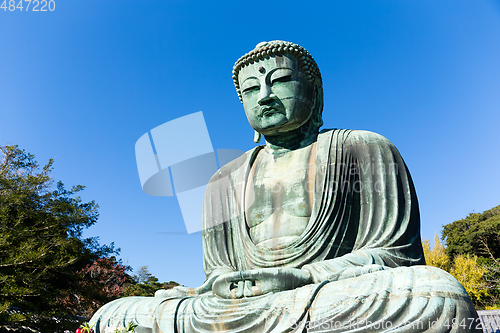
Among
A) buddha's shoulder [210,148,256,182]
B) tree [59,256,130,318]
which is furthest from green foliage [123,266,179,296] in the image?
buddha's shoulder [210,148,256,182]

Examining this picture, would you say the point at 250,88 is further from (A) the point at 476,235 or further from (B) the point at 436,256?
(A) the point at 476,235

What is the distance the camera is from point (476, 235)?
2598cm

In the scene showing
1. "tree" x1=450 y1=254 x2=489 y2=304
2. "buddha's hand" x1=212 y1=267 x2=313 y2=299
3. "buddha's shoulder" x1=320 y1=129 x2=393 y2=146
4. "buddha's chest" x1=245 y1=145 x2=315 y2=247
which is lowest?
"tree" x1=450 y1=254 x2=489 y2=304

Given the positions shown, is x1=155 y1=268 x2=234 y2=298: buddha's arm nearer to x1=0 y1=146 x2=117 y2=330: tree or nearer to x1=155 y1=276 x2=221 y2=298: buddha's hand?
x1=155 y1=276 x2=221 y2=298: buddha's hand

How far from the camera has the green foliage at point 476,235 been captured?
998 inches

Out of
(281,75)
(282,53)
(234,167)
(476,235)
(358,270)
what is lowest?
(358,270)

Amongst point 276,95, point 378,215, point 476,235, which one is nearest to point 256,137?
point 276,95

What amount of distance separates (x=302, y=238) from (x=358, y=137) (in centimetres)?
151

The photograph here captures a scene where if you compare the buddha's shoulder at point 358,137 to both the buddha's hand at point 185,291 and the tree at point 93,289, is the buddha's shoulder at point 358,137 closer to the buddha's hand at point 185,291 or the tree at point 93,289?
the buddha's hand at point 185,291

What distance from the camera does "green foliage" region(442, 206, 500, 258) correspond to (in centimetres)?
2536

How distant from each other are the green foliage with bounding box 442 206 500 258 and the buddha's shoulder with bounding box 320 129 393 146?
2241cm

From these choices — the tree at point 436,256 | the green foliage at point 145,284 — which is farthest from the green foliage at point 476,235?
the green foliage at point 145,284

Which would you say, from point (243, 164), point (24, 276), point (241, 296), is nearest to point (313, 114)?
point (243, 164)

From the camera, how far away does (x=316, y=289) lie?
3303mm
